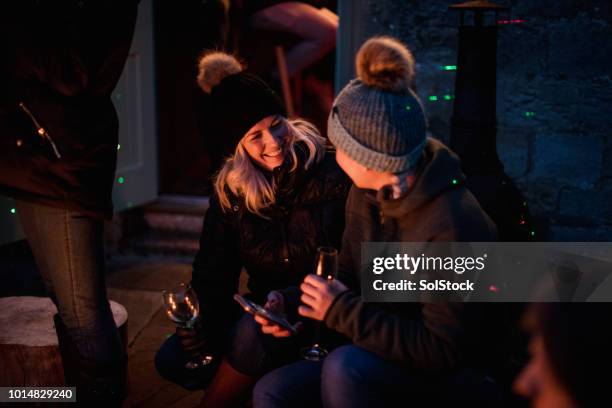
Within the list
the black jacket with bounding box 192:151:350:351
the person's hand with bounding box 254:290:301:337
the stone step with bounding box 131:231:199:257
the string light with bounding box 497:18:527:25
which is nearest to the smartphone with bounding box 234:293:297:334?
the person's hand with bounding box 254:290:301:337

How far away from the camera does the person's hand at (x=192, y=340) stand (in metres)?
2.46

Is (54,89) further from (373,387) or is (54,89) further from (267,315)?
(373,387)

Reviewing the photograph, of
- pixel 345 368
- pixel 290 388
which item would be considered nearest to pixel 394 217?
pixel 345 368

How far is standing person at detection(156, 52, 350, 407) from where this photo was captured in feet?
8.75

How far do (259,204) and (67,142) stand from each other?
0.80 m

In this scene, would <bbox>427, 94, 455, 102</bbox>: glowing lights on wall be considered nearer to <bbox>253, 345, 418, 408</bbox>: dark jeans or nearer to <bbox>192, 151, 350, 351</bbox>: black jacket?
<bbox>192, 151, 350, 351</bbox>: black jacket

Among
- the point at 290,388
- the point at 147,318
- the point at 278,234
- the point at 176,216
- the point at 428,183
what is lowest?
the point at 147,318

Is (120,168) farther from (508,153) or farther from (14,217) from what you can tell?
(508,153)

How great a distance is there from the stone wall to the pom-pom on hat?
158 cm

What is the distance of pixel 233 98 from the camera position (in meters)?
2.68

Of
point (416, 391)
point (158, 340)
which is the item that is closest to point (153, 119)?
point (158, 340)

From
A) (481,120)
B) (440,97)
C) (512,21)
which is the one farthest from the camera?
(440,97)

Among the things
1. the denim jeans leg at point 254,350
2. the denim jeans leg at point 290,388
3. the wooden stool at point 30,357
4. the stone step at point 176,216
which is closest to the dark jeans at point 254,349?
the denim jeans leg at point 254,350

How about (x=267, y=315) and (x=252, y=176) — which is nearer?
(x=267, y=315)
